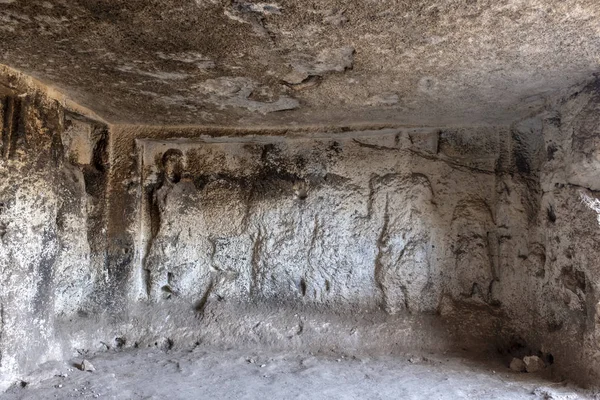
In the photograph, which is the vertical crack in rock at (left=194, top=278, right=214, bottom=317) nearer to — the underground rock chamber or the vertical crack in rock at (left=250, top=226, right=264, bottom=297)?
the underground rock chamber

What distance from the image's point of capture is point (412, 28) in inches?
65.3

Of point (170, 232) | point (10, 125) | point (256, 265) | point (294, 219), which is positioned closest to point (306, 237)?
point (294, 219)

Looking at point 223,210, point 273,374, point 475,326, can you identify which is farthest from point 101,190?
point 475,326

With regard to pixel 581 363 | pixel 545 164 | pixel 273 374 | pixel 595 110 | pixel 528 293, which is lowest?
pixel 273 374

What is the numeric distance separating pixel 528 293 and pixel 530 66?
4.58 ft

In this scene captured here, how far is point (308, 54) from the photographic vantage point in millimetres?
1907

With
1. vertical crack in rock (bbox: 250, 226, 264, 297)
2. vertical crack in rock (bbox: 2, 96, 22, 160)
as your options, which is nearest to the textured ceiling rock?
vertical crack in rock (bbox: 2, 96, 22, 160)

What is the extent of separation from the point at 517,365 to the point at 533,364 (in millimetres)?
85

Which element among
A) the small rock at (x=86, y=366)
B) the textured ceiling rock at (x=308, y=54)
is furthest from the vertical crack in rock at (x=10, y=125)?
the small rock at (x=86, y=366)

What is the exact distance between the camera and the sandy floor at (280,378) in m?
2.21

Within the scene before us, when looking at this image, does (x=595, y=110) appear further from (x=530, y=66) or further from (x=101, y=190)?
(x=101, y=190)

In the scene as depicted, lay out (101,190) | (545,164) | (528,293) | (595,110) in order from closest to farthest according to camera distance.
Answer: (595,110), (545,164), (528,293), (101,190)

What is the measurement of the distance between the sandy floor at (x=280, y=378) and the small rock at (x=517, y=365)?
4 centimetres

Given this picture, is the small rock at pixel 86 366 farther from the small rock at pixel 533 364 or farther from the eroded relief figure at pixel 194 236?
the small rock at pixel 533 364
